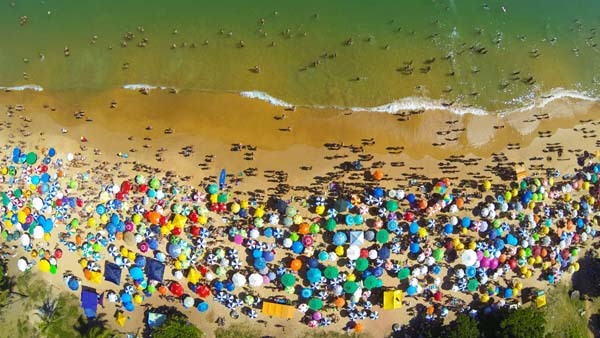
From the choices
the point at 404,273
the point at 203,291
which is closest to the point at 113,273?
the point at 203,291

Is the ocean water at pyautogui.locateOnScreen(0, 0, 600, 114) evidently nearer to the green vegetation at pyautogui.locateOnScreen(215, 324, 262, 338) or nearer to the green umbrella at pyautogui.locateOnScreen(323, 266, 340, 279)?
the green umbrella at pyautogui.locateOnScreen(323, 266, 340, 279)

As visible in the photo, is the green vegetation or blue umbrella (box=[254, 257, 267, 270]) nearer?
blue umbrella (box=[254, 257, 267, 270])

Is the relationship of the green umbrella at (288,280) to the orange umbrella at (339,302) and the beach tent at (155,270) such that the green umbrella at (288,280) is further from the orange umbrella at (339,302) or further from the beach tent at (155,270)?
the beach tent at (155,270)

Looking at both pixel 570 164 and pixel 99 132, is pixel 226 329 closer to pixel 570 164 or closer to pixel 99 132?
pixel 99 132

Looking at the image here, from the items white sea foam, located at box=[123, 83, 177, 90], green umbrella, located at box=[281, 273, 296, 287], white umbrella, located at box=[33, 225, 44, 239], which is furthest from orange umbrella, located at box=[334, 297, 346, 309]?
white umbrella, located at box=[33, 225, 44, 239]

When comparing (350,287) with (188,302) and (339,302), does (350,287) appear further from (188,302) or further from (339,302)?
(188,302)

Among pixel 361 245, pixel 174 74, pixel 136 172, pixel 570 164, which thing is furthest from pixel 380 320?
pixel 174 74
